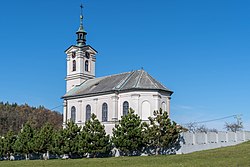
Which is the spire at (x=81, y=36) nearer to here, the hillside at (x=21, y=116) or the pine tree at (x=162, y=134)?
the pine tree at (x=162, y=134)

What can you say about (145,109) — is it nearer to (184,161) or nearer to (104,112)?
(104,112)

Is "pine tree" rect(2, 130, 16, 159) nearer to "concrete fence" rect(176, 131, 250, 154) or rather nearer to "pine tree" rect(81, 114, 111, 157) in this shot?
"pine tree" rect(81, 114, 111, 157)

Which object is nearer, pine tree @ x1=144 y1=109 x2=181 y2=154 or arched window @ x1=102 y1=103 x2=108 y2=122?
pine tree @ x1=144 y1=109 x2=181 y2=154

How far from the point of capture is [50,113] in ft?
405

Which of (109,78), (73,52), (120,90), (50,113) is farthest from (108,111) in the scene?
(50,113)

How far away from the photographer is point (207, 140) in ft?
151

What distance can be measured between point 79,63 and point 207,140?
2611 cm

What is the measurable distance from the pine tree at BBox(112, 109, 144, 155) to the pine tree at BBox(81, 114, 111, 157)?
1.50 m

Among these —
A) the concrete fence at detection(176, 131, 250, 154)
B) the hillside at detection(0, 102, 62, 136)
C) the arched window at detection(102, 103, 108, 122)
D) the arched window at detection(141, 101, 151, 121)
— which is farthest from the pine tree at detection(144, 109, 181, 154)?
the hillside at detection(0, 102, 62, 136)

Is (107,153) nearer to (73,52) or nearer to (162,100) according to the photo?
(162,100)

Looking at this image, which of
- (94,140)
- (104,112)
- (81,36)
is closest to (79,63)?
(81,36)

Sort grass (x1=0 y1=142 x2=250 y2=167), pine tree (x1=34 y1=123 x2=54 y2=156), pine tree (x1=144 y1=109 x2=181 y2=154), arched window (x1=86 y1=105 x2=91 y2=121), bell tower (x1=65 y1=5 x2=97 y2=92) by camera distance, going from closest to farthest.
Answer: grass (x1=0 y1=142 x2=250 y2=167)
pine tree (x1=144 y1=109 x2=181 y2=154)
pine tree (x1=34 y1=123 x2=54 y2=156)
arched window (x1=86 y1=105 x2=91 y2=121)
bell tower (x1=65 y1=5 x2=97 y2=92)

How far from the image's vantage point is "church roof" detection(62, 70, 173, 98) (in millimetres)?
51050

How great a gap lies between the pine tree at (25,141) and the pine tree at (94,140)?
9350 mm
